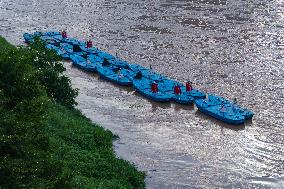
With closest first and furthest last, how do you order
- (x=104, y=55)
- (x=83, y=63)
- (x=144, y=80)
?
(x=144, y=80), (x=83, y=63), (x=104, y=55)

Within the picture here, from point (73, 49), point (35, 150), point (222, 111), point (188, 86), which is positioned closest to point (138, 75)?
point (188, 86)

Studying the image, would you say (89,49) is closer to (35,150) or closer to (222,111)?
(222,111)

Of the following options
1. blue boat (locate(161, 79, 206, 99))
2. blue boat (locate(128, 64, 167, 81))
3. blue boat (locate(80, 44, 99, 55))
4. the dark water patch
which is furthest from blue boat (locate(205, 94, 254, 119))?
the dark water patch

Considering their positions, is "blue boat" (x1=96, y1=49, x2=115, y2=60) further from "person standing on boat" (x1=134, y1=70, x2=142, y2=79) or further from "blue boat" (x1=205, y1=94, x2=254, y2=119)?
"blue boat" (x1=205, y1=94, x2=254, y2=119)

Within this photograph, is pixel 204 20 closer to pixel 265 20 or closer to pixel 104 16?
pixel 265 20

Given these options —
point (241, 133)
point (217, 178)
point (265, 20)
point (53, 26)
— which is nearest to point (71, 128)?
point (217, 178)

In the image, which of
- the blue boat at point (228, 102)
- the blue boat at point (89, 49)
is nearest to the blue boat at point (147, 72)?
the blue boat at point (228, 102)

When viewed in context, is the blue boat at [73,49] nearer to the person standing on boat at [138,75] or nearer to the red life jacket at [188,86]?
the person standing on boat at [138,75]
